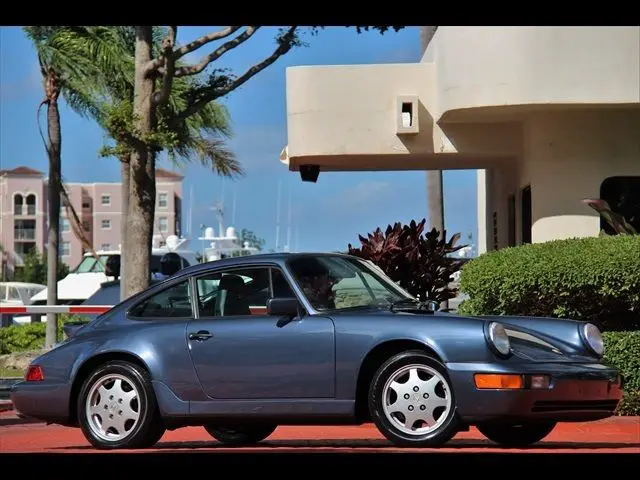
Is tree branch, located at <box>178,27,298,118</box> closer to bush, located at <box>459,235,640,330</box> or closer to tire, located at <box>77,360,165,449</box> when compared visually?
bush, located at <box>459,235,640,330</box>

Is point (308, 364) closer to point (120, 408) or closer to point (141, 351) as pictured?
point (141, 351)

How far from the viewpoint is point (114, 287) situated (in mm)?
27750

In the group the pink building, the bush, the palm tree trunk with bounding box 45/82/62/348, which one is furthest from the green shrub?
the pink building

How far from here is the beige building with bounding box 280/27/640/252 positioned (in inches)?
571

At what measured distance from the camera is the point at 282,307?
26.3ft

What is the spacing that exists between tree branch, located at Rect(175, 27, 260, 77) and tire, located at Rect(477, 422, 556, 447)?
980 centimetres

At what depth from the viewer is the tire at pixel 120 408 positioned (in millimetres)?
8305

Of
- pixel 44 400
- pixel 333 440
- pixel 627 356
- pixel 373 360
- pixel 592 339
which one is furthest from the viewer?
pixel 627 356

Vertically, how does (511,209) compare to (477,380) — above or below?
above

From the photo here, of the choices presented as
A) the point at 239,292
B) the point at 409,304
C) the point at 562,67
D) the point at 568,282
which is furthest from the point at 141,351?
the point at 562,67

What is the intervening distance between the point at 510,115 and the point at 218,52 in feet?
14.4
